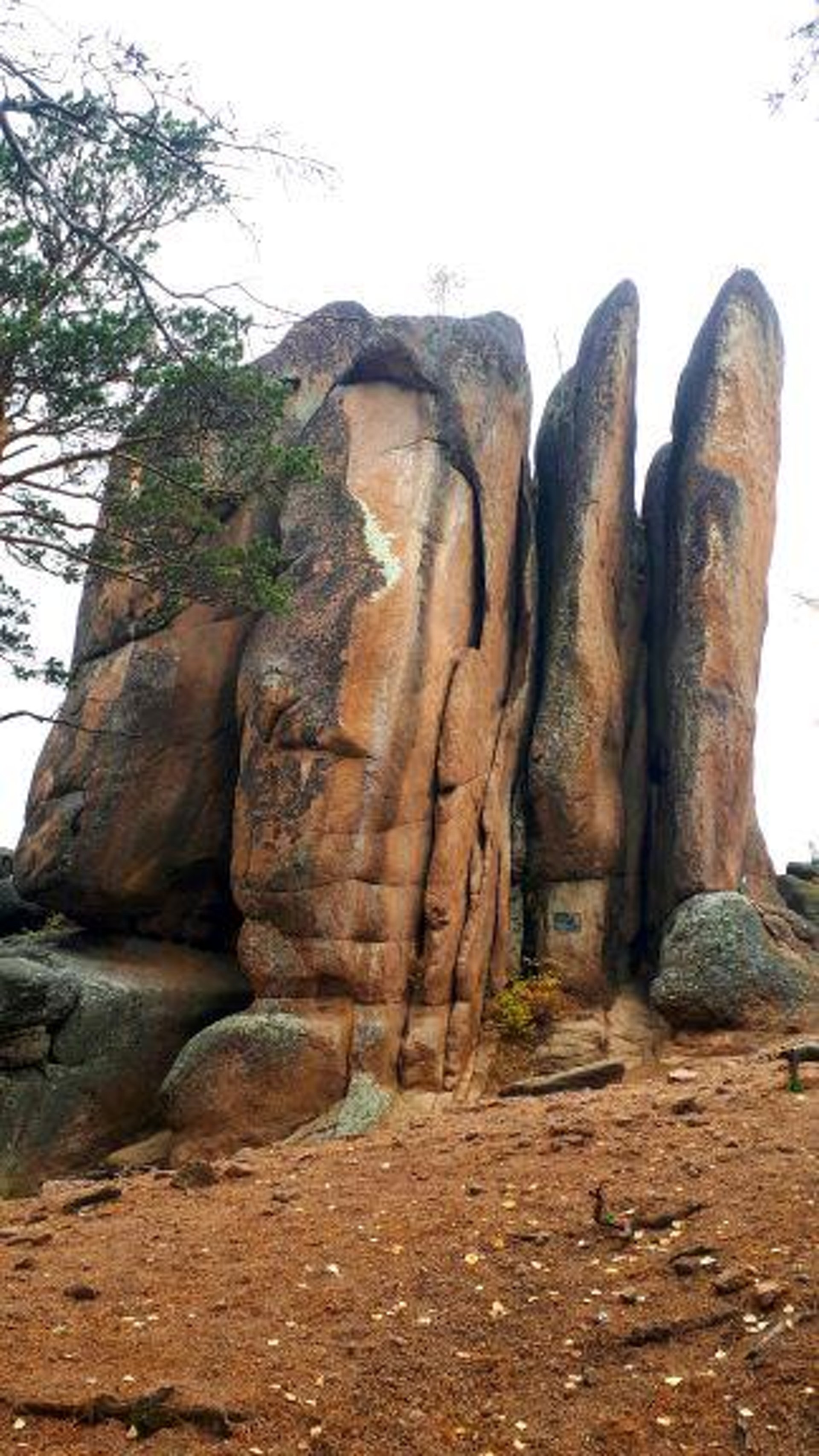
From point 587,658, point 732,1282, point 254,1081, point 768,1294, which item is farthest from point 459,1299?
point 587,658

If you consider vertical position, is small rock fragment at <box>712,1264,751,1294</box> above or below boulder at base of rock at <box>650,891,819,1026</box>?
below

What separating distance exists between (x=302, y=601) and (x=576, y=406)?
6.42 metres

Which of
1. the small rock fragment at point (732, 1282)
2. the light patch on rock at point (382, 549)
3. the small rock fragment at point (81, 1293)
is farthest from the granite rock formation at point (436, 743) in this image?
the small rock fragment at point (732, 1282)

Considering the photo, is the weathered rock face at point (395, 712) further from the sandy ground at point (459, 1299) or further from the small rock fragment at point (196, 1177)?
the sandy ground at point (459, 1299)

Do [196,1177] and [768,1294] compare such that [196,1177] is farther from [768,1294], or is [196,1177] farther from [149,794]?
[149,794]

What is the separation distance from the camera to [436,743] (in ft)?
54.5

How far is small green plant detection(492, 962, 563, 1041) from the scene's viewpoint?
1659cm

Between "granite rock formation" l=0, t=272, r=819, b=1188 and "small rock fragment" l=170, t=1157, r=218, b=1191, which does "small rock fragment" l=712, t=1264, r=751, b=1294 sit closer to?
"small rock fragment" l=170, t=1157, r=218, b=1191

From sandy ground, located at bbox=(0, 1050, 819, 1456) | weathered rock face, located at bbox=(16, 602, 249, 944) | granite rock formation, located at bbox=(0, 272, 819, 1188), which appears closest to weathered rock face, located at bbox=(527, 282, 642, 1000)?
granite rock formation, located at bbox=(0, 272, 819, 1188)

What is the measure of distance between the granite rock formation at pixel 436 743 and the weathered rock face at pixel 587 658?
5cm

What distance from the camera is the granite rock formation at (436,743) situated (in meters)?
15.6

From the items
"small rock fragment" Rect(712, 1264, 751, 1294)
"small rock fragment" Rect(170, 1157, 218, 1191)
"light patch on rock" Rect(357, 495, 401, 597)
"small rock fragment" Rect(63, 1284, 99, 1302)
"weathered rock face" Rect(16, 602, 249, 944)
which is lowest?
"small rock fragment" Rect(63, 1284, 99, 1302)

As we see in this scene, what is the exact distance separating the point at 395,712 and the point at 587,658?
12.7 feet

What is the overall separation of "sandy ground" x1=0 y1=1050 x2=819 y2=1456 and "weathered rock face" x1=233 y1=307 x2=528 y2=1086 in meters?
5.35
